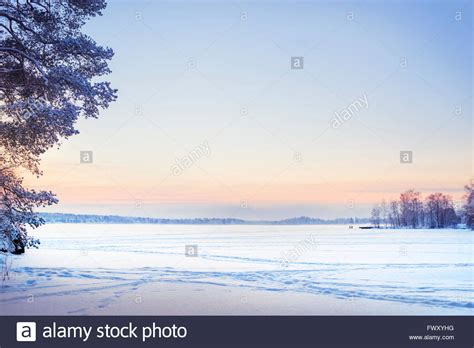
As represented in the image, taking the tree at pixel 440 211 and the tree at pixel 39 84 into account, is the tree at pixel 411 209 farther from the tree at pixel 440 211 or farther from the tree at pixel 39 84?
the tree at pixel 39 84

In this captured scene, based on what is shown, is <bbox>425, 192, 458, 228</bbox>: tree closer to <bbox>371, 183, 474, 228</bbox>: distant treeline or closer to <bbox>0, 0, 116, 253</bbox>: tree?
<bbox>371, 183, 474, 228</bbox>: distant treeline

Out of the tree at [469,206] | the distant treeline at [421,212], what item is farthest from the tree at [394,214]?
the tree at [469,206]

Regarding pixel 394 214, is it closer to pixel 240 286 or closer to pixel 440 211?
pixel 440 211

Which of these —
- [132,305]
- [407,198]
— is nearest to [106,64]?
[132,305]

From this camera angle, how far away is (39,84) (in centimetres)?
1408

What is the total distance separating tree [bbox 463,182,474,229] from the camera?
6975cm

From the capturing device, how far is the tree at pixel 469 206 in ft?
229

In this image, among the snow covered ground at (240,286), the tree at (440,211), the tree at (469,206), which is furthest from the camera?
the tree at (440,211)

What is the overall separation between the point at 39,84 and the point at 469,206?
67.0 meters

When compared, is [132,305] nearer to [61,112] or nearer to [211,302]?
[211,302]

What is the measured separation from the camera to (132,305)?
1212cm

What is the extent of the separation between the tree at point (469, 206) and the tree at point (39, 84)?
64973mm

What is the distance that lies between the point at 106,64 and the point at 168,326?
25.7ft

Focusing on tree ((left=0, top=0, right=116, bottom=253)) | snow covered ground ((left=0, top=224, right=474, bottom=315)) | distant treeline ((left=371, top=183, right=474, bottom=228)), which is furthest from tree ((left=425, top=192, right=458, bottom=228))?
tree ((left=0, top=0, right=116, bottom=253))
